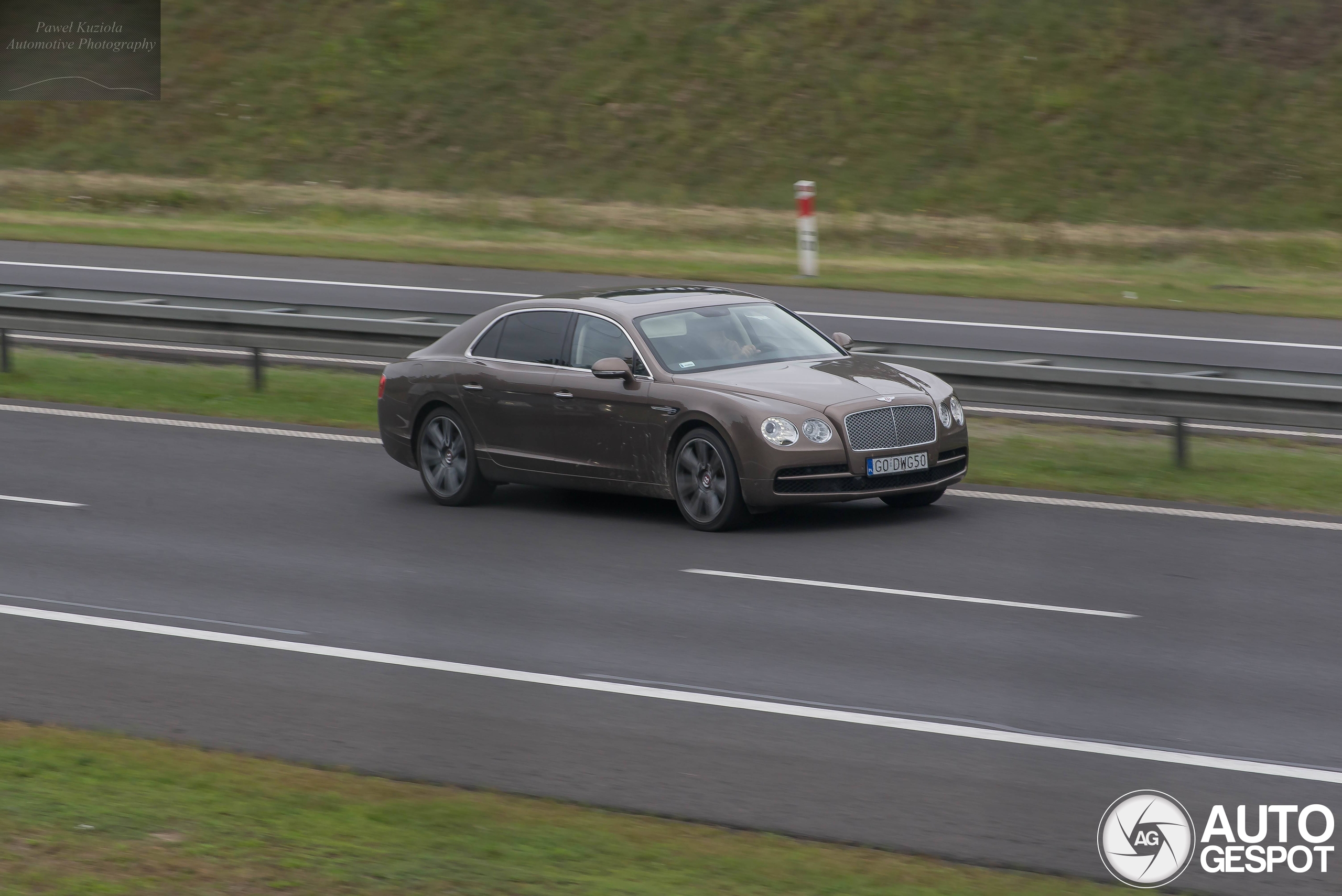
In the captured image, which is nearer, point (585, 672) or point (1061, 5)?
point (585, 672)

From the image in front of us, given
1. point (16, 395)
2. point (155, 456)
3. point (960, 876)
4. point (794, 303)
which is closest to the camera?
point (960, 876)

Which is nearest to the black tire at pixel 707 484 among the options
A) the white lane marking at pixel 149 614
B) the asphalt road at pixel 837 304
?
the white lane marking at pixel 149 614

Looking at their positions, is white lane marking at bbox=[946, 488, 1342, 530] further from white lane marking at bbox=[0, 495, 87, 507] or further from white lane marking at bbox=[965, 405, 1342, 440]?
white lane marking at bbox=[0, 495, 87, 507]

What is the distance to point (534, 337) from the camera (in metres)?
12.9

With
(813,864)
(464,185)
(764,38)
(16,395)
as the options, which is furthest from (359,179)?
(813,864)

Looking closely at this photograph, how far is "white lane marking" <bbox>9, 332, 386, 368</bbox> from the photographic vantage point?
20125mm

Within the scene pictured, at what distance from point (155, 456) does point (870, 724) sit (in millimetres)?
8825

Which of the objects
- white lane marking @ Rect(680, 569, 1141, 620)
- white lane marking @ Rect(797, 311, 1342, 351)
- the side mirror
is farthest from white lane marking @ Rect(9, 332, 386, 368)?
white lane marking @ Rect(680, 569, 1141, 620)

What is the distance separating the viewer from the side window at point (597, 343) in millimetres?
12367

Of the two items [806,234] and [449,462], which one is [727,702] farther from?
[806,234]

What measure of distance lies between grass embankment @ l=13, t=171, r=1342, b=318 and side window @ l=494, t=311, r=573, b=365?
39.9 feet

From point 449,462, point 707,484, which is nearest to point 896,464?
point 707,484

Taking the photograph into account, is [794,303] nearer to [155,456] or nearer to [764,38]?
[155,456]

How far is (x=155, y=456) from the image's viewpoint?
14.7 m
